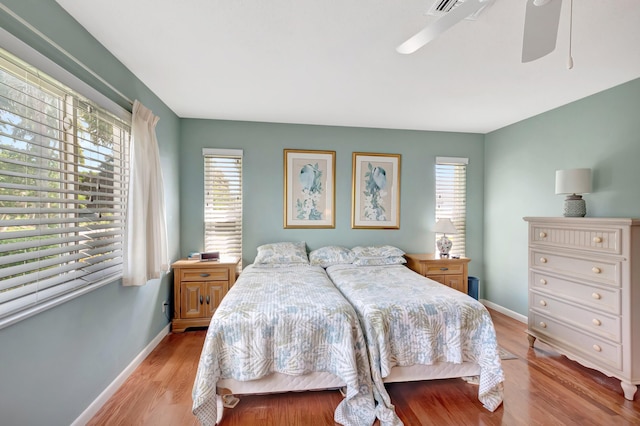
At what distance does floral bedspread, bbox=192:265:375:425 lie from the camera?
176 centimetres

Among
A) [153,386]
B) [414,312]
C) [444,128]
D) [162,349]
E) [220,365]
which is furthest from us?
[444,128]

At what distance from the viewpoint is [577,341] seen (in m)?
2.41

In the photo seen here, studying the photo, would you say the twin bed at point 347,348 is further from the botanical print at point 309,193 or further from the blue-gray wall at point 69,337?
the botanical print at point 309,193

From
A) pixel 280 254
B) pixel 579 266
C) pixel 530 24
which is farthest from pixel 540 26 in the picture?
pixel 280 254

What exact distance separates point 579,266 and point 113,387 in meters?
3.80

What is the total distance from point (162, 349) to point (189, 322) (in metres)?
0.41

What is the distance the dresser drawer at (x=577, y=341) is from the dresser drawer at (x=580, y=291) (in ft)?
0.80

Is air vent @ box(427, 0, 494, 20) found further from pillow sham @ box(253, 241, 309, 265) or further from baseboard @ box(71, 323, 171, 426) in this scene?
baseboard @ box(71, 323, 171, 426)

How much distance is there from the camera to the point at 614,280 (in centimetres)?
217

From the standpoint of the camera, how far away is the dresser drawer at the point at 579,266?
2195 mm

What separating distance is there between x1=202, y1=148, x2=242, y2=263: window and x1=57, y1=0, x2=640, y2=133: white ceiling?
62cm

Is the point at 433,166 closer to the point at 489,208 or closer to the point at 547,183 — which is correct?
the point at 489,208

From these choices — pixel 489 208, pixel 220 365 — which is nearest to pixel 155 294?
pixel 220 365

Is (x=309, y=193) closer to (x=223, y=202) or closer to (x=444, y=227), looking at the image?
(x=223, y=202)
